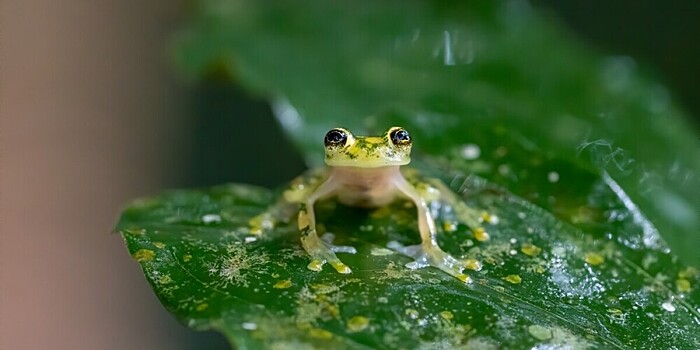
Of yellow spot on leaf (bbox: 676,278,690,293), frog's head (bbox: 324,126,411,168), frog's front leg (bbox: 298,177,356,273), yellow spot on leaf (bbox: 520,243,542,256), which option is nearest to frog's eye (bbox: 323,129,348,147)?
frog's head (bbox: 324,126,411,168)

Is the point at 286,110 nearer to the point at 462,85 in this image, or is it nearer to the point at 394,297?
the point at 462,85

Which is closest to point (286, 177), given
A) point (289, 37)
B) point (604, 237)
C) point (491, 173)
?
point (289, 37)

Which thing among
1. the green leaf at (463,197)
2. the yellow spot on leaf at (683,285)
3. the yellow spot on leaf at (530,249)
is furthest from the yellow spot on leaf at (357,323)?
the yellow spot on leaf at (683,285)

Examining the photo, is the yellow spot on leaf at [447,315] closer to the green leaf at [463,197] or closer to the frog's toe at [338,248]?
the green leaf at [463,197]

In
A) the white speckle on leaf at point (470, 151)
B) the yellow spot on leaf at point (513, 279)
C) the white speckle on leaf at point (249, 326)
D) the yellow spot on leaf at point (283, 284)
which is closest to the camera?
the white speckle on leaf at point (249, 326)

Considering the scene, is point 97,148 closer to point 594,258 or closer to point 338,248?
point 338,248
